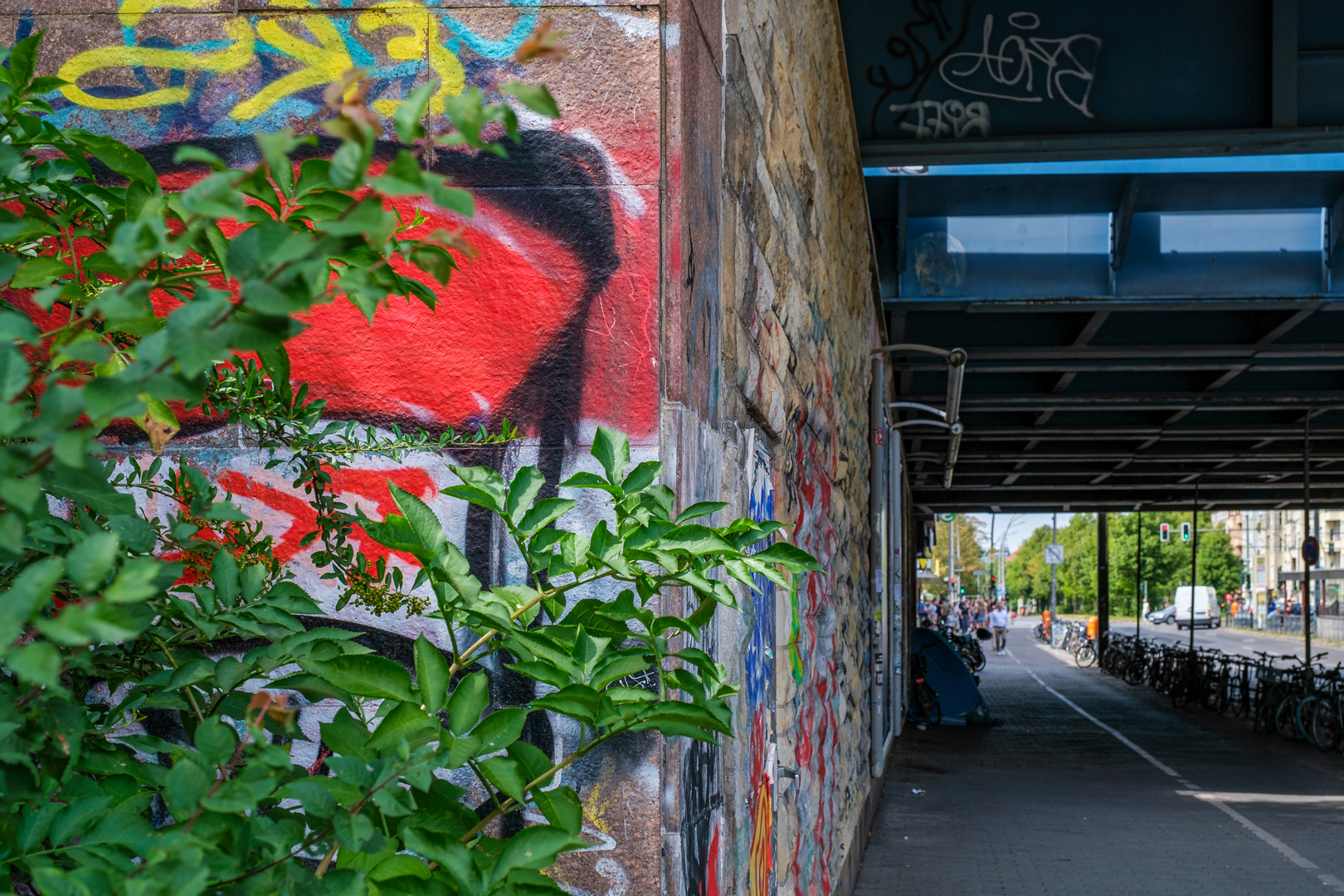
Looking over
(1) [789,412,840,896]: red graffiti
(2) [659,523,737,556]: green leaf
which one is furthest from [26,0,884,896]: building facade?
(1) [789,412,840,896]: red graffiti

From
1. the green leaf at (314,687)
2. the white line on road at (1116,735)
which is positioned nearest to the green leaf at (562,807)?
the green leaf at (314,687)

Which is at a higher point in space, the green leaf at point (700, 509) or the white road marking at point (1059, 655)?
the green leaf at point (700, 509)

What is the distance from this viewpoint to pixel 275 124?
2.65 meters

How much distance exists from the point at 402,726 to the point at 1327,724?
17.9 m

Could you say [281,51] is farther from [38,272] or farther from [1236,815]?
[1236,815]

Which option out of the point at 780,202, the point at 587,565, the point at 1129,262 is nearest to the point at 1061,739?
the point at 1129,262

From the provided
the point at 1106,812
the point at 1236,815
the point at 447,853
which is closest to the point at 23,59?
the point at 447,853

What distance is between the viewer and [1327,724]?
1642cm

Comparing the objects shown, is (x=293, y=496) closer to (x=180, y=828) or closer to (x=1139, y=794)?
(x=180, y=828)

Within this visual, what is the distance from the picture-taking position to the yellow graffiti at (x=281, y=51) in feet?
8.50

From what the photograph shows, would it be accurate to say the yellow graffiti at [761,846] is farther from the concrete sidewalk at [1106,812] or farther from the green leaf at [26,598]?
the concrete sidewalk at [1106,812]

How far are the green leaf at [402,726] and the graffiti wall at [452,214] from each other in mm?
1197

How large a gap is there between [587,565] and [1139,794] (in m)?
12.4

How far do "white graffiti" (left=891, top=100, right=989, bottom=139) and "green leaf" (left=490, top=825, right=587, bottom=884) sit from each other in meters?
7.11
